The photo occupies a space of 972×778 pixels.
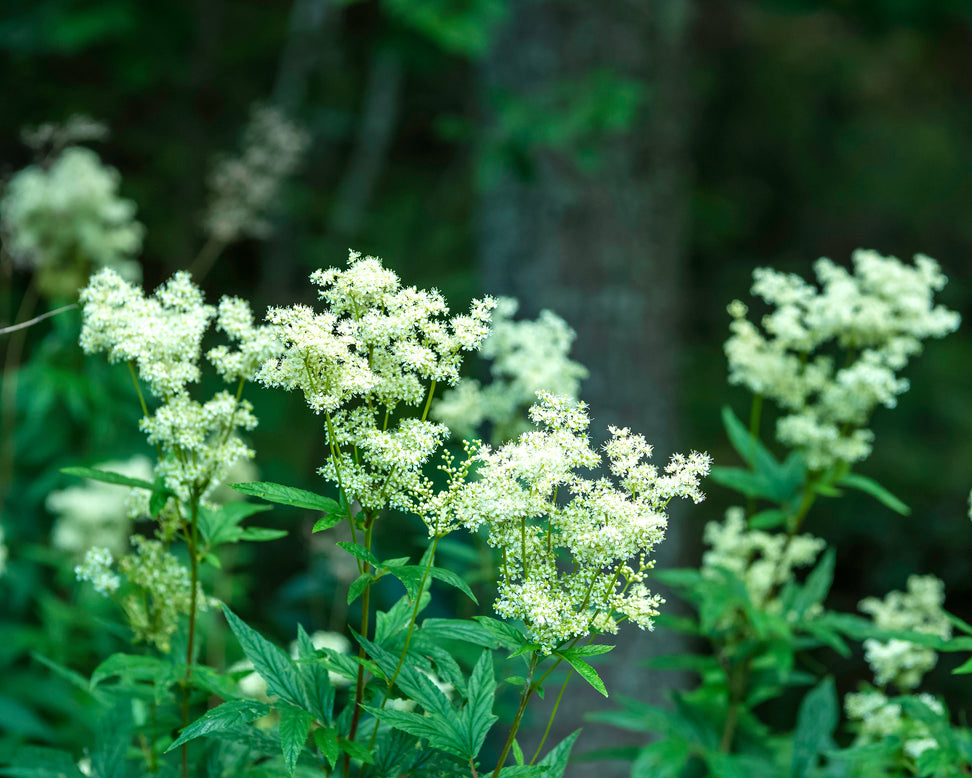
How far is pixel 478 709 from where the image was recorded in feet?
5.20

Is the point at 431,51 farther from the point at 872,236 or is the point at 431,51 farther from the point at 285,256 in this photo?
the point at 872,236

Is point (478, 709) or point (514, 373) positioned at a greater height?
point (514, 373)

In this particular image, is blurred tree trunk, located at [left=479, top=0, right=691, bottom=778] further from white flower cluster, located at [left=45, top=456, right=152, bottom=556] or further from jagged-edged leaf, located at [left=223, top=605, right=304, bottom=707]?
jagged-edged leaf, located at [left=223, top=605, right=304, bottom=707]

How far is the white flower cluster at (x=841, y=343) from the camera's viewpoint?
8.51ft

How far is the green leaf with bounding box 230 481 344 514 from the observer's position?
55.1 inches

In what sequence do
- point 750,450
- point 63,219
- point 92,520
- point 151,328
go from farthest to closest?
point 63,219 < point 92,520 < point 750,450 < point 151,328

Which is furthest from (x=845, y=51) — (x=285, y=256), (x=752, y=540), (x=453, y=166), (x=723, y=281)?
(x=752, y=540)

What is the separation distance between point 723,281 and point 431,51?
5.44 metres

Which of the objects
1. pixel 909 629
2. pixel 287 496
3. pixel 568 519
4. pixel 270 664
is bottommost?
pixel 270 664

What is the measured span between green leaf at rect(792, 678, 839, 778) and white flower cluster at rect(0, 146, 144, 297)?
11.9 feet

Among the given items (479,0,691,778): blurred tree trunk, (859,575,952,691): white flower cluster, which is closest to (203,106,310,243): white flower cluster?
(479,0,691,778): blurred tree trunk

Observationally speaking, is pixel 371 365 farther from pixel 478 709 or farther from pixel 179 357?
pixel 478 709

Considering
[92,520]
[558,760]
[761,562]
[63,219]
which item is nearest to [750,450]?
[761,562]

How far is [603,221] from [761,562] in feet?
9.53
